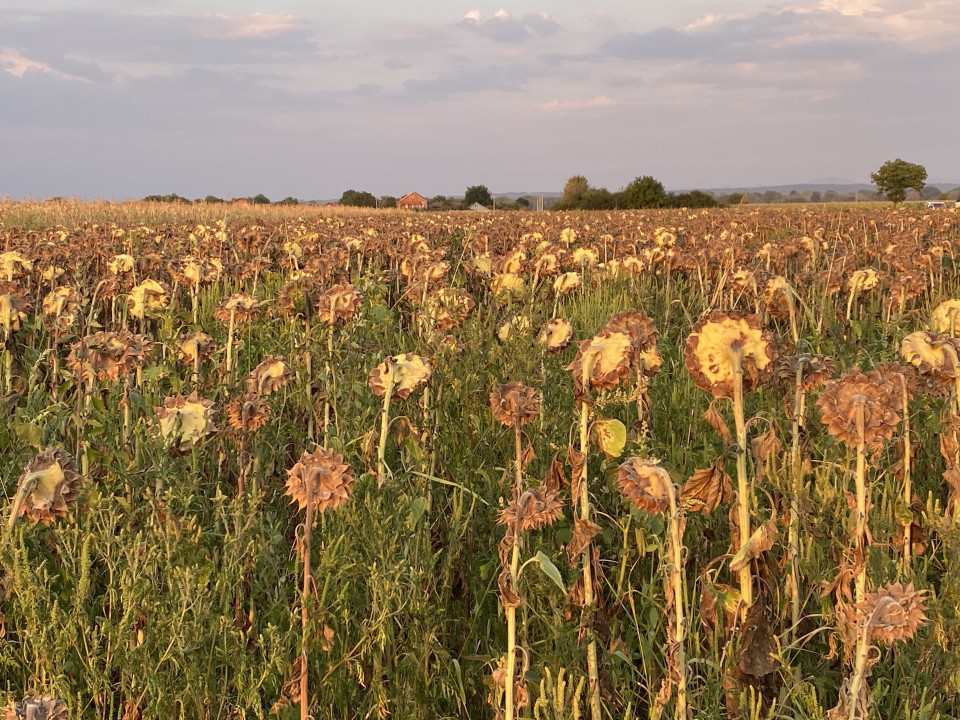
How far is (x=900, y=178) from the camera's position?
5672 cm

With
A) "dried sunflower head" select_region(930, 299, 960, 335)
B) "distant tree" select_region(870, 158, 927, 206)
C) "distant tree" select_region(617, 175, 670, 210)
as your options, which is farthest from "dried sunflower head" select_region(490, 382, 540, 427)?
"distant tree" select_region(870, 158, 927, 206)

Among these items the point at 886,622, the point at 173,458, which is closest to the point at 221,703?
the point at 173,458

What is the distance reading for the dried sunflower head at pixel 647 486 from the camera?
67.7 inches

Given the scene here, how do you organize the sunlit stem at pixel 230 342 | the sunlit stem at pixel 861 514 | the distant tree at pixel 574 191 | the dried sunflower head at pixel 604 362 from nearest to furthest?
the sunlit stem at pixel 861 514 < the dried sunflower head at pixel 604 362 < the sunlit stem at pixel 230 342 < the distant tree at pixel 574 191

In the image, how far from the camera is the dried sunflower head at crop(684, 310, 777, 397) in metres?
1.97

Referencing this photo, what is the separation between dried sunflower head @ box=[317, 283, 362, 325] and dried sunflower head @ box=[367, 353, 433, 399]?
42.4 inches

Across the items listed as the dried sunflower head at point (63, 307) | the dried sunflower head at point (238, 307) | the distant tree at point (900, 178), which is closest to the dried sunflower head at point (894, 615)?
the dried sunflower head at point (238, 307)

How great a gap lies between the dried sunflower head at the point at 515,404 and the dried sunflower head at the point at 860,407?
67cm

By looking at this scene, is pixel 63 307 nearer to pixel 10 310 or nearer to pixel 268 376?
pixel 10 310

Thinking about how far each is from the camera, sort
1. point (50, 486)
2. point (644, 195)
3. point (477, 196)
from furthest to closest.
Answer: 1. point (477, 196)
2. point (644, 195)
3. point (50, 486)

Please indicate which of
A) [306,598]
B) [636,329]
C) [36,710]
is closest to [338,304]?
[636,329]

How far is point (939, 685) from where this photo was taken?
6.64 ft

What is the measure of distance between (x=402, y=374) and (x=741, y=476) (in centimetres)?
103

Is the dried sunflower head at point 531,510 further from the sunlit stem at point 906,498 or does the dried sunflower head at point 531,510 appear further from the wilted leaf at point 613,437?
the sunlit stem at point 906,498
